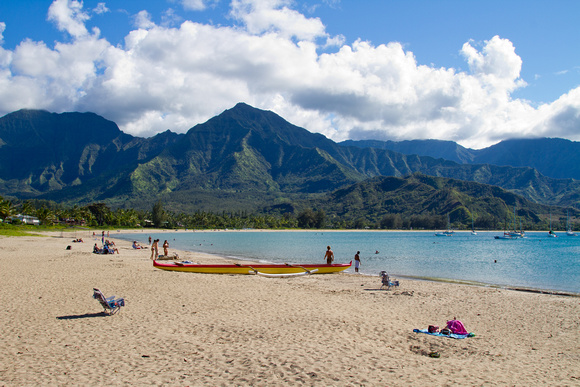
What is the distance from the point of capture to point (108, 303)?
36.8 ft

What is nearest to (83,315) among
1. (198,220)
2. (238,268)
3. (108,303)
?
A: (108,303)

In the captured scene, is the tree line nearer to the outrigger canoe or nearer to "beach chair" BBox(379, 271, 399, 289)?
the outrigger canoe

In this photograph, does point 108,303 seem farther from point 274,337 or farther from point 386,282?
point 386,282

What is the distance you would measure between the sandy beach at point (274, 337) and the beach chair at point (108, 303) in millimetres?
290

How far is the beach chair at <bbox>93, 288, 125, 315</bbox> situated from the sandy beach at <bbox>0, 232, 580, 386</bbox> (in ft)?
0.95

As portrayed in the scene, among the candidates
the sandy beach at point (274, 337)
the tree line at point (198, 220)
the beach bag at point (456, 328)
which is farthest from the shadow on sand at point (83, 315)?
the tree line at point (198, 220)

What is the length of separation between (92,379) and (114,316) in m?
5.12

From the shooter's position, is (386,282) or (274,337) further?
(386,282)

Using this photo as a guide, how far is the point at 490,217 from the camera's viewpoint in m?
187

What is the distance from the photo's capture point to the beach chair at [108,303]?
11000mm

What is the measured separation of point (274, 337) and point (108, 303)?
5.43 metres

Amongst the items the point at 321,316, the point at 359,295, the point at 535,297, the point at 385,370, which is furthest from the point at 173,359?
the point at 535,297

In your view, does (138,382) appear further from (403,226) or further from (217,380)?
(403,226)

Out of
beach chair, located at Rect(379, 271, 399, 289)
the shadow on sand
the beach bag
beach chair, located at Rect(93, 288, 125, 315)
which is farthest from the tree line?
the beach bag
